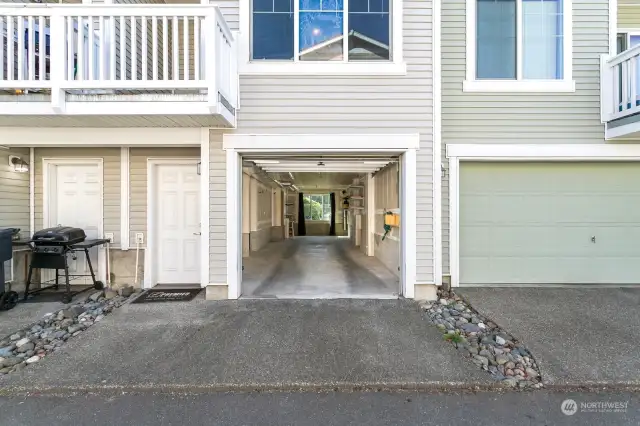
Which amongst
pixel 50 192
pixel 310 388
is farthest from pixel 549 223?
pixel 50 192

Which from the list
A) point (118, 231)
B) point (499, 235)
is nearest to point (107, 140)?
point (118, 231)

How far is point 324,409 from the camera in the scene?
2.20m

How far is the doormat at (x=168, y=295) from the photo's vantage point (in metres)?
4.36

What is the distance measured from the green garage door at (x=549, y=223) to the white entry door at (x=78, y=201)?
591cm

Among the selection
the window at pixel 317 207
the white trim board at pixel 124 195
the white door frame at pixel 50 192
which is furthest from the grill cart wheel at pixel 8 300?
the window at pixel 317 207

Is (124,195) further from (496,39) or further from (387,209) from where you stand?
(496,39)

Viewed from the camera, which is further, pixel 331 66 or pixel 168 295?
pixel 168 295

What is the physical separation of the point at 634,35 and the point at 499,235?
403cm

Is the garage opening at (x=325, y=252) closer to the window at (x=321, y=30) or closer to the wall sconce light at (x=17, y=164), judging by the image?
the window at (x=321, y=30)

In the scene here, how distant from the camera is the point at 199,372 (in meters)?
2.58

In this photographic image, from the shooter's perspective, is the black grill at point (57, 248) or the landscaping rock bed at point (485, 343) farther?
the black grill at point (57, 248)

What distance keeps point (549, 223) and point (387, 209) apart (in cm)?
288

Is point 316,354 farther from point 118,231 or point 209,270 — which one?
point 118,231

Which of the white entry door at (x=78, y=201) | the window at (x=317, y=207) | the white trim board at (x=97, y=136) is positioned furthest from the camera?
the window at (x=317, y=207)
